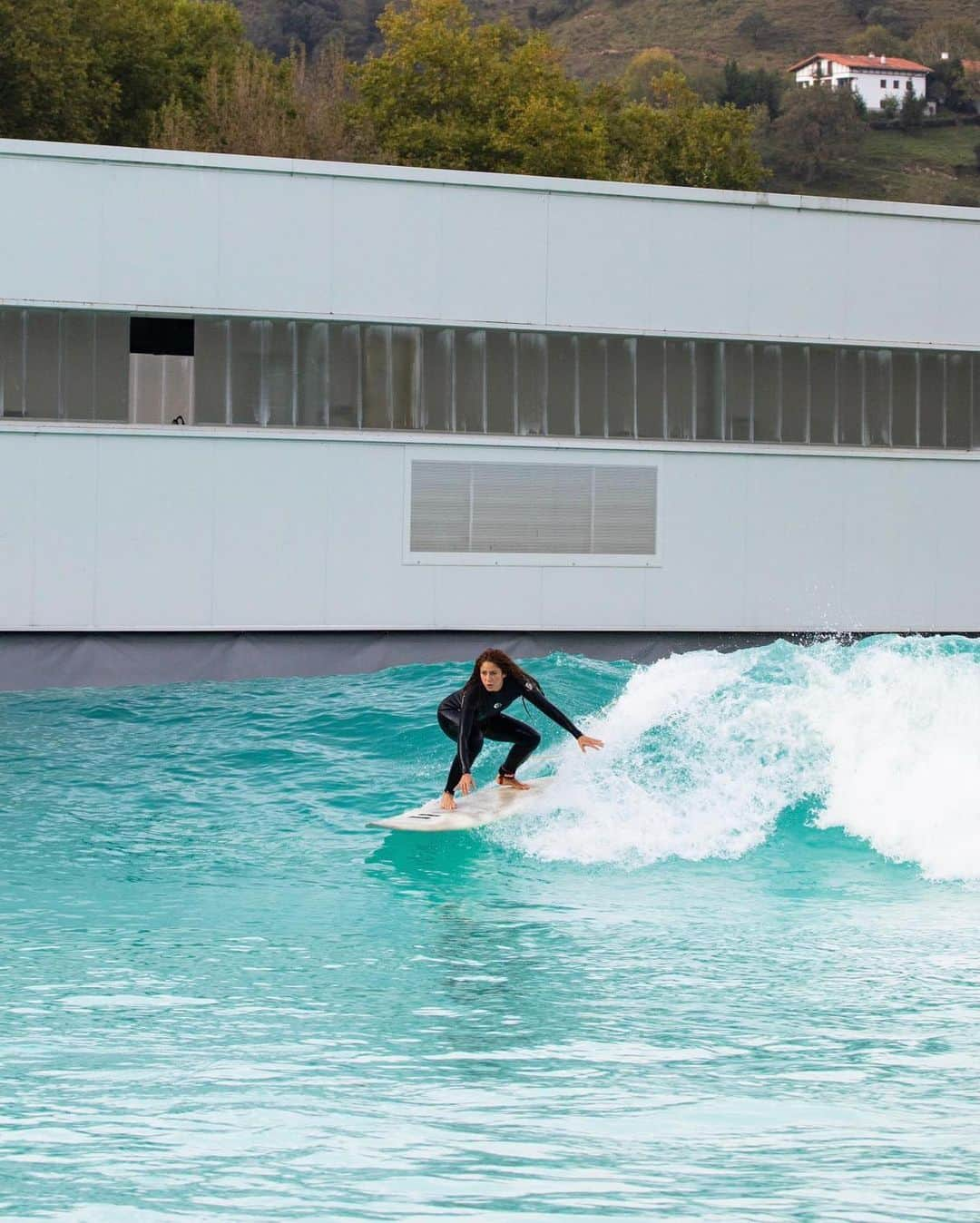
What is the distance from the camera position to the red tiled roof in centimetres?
15188

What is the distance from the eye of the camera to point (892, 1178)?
250 inches

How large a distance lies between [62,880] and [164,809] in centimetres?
410

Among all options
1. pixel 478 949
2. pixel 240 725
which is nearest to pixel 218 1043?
pixel 478 949

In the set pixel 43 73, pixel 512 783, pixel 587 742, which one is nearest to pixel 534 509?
pixel 512 783

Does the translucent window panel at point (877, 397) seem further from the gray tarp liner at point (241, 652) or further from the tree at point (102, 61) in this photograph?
the tree at point (102, 61)

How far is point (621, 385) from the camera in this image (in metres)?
24.7

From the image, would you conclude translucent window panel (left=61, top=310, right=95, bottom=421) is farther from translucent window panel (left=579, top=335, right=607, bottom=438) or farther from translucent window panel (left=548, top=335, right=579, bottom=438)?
translucent window panel (left=579, top=335, right=607, bottom=438)

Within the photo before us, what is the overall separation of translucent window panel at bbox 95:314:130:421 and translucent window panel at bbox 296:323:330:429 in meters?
2.40

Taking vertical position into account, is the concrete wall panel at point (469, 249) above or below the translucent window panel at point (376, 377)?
above

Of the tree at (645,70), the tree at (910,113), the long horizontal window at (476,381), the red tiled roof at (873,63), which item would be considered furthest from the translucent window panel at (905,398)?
the red tiled roof at (873,63)

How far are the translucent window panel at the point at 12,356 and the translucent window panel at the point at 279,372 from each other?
3315 millimetres

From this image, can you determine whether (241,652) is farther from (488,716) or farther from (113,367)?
(488,716)

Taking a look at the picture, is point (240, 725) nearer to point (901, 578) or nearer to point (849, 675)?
point (849, 675)

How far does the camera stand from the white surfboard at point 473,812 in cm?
1420
